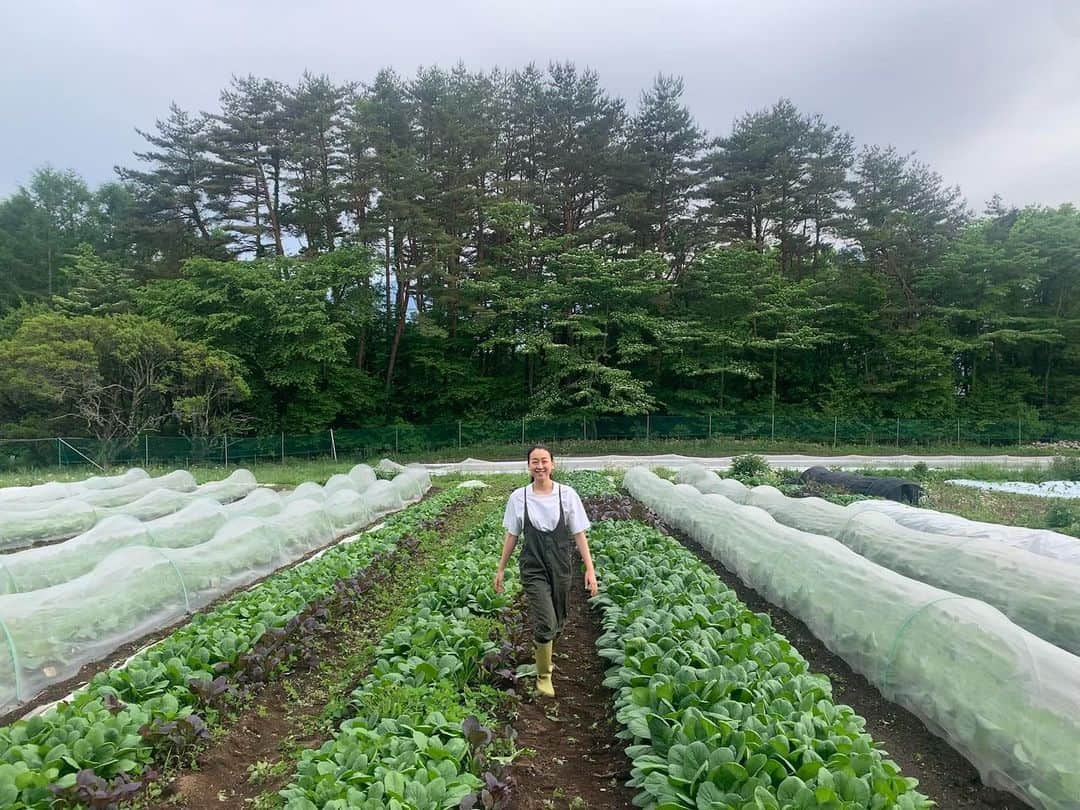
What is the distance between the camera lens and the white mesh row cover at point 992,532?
624 cm

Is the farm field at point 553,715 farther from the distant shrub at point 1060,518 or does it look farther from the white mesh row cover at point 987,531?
the distant shrub at point 1060,518

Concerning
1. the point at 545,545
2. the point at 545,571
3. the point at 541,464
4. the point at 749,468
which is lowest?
the point at 749,468

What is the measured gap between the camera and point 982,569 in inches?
209

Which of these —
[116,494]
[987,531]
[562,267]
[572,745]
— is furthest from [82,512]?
[562,267]

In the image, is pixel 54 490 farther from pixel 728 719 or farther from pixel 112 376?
pixel 728 719

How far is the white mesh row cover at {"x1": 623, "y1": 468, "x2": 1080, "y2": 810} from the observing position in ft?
10.0

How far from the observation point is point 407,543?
914 centimetres

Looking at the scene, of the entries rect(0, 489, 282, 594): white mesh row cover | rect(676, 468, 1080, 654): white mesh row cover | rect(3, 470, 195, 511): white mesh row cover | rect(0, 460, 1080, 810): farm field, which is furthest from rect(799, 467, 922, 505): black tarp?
rect(3, 470, 195, 511): white mesh row cover

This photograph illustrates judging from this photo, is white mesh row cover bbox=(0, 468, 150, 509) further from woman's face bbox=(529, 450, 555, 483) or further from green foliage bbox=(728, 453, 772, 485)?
green foliage bbox=(728, 453, 772, 485)

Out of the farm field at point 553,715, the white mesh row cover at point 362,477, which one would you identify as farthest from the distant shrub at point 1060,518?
the white mesh row cover at point 362,477

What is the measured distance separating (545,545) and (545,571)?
183mm

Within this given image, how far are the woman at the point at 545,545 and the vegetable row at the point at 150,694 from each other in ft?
6.49

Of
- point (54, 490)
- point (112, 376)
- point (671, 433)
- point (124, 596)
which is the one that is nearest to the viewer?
point (124, 596)

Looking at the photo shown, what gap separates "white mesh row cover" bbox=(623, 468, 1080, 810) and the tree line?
69.8 feet
